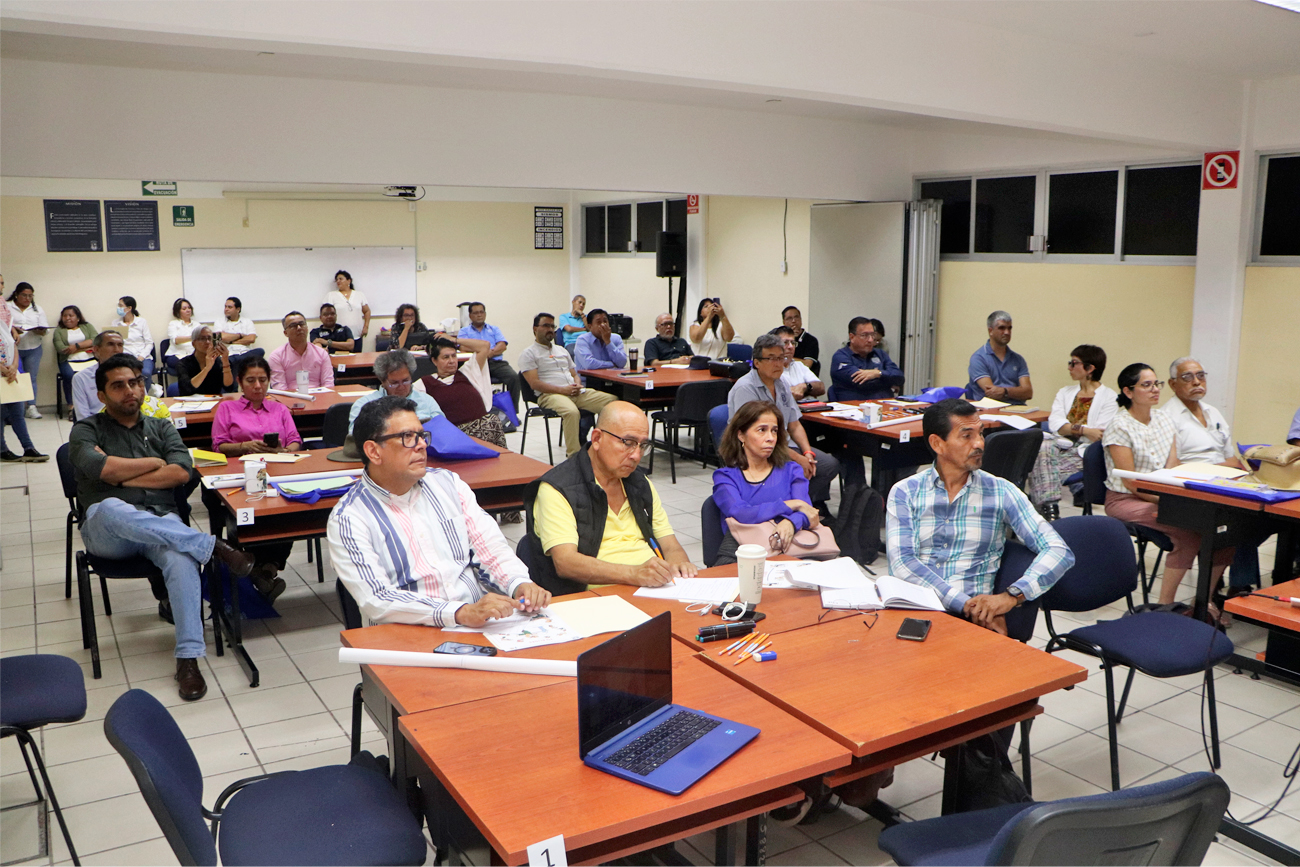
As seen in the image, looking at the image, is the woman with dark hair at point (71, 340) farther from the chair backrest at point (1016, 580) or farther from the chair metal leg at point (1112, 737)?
the chair metal leg at point (1112, 737)

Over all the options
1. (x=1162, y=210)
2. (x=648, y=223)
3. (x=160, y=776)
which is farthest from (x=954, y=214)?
(x=160, y=776)

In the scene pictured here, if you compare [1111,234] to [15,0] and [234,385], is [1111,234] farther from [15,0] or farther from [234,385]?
[15,0]

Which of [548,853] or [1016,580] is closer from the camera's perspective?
[548,853]

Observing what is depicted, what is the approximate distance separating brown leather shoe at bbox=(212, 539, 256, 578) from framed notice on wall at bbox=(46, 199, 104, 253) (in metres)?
9.31

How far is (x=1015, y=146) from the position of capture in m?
8.52

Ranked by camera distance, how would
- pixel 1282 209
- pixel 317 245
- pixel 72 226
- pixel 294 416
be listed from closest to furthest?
pixel 294 416 < pixel 1282 209 < pixel 72 226 < pixel 317 245

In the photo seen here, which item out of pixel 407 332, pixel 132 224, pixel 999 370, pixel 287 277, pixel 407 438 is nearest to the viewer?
pixel 407 438

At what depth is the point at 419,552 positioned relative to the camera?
2914 mm

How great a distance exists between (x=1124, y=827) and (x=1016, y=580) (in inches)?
65.0

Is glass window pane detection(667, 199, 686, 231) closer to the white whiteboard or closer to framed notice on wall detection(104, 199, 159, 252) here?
the white whiteboard

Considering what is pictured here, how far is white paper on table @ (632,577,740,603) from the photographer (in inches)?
114

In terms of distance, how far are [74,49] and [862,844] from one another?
590cm

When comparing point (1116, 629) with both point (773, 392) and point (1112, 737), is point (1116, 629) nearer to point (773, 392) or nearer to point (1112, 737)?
point (1112, 737)

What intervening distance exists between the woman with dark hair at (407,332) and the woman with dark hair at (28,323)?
3785 mm
